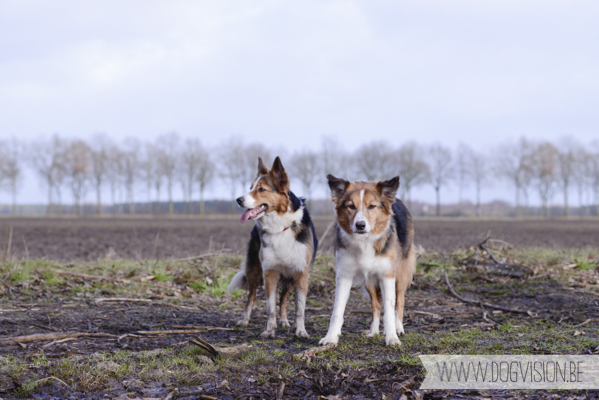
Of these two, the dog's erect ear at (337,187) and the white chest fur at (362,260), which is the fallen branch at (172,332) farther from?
the dog's erect ear at (337,187)

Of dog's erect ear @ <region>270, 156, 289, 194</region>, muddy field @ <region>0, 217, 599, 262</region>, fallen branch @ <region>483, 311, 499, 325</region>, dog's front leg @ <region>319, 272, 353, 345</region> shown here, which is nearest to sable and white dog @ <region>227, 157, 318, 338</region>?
dog's erect ear @ <region>270, 156, 289, 194</region>

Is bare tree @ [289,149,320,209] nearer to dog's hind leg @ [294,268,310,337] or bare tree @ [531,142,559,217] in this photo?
bare tree @ [531,142,559,217]

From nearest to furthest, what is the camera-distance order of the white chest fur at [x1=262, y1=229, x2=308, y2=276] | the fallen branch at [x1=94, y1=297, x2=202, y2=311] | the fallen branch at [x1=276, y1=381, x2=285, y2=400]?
1. the fallen branch at [x1=276, y1=381, x2=285, y2=400]
2. the white chest fur at [x1=262, y1=229, x2=308, y2=276]
3. the fallen branch at [x1=94, y1=297, x2=202, y2=311]

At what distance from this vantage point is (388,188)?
5473mm

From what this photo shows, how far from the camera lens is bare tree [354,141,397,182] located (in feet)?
230

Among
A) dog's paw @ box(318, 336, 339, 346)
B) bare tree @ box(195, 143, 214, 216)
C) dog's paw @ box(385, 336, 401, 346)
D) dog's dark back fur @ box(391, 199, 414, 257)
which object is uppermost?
bare tree @ box(195, 143, 214, 216)

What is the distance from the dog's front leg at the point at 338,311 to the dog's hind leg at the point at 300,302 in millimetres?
759

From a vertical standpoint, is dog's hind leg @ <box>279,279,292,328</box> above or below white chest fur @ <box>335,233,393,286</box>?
below

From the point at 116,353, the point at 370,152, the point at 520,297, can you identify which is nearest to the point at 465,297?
the point at 520,297

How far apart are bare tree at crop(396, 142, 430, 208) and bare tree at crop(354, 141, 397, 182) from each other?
141 cm

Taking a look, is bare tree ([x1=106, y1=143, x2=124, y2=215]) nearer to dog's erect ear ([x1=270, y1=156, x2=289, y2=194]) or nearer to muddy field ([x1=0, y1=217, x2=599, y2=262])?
muddy field ([x1=0, y1=217, x2=599, y2=262])

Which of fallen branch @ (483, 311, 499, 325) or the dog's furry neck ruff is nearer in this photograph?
the dog's furry neck ruff

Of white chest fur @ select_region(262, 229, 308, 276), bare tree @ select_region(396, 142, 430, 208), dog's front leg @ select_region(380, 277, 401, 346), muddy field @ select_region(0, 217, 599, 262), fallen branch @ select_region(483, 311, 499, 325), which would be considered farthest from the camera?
bare tree @ select_region(396, 142, 430, 208)

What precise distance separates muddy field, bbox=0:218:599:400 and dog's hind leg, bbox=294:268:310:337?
0.51 feet
